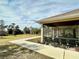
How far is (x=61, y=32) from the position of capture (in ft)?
53.0

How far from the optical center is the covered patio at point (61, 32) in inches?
503

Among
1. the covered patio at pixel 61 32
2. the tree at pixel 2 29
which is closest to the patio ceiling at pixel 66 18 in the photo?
the covered patio at pixel 61 32

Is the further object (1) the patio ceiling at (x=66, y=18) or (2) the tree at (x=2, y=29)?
(2) the tree at (x=2, y=29)

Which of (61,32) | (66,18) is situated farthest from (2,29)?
(66,18)

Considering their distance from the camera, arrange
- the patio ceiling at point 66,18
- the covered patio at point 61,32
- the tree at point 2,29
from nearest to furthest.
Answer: the patio ceiling at point 66,18
the covered patio at point 61,32
the tree at point 2,29

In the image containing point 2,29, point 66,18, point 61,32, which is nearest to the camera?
point 66,18

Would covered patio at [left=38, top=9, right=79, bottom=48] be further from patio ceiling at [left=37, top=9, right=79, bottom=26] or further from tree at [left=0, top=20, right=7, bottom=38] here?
tree at [left=0, top=20, right=7, bottom=38]

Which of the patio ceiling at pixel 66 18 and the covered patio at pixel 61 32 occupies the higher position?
the patio ceiling at pixel 66 18

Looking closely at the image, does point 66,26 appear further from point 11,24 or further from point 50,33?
point 11,24

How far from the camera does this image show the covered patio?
1278 centimetres

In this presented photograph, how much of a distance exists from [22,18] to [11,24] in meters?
5.66

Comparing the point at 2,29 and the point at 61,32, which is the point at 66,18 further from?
the point at 2,29

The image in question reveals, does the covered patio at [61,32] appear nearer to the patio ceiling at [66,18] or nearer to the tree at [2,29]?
the patio ceiling at [66,18]

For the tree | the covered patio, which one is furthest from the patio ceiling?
the tree
